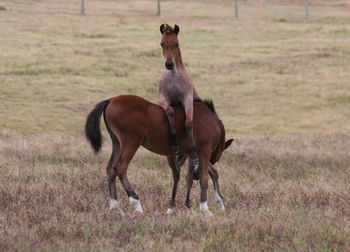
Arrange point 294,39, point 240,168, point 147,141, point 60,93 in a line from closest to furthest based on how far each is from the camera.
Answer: point 147,141
point 240,168
point 60,93
point 294,39

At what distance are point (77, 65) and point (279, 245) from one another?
23542mm

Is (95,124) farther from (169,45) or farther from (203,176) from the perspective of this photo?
(203,176)

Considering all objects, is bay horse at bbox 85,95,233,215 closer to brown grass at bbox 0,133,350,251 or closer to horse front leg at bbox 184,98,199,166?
horse front leg at bbox 184,98,199,166

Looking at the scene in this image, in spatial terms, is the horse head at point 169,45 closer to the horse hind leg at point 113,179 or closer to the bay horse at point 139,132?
the bay horse at point 139,132

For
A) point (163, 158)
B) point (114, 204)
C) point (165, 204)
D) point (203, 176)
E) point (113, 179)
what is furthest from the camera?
point (163, 158)

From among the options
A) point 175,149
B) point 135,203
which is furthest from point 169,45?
point 135,203

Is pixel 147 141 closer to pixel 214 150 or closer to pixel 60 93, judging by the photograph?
pixel 214 150

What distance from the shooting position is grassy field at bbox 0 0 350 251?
23.5 ft

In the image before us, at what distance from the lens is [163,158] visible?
13.3 meters

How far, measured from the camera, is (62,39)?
118 feet

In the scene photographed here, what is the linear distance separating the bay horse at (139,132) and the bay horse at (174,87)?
11cm

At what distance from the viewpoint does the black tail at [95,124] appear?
8.70 meters

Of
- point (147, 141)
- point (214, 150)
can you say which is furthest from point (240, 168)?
point (147, 141)

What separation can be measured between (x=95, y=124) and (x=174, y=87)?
3.59 feet
